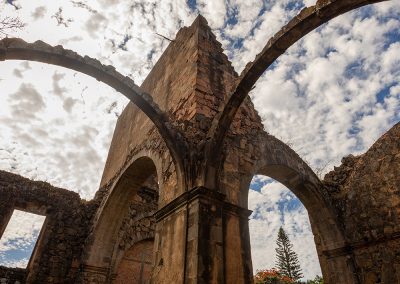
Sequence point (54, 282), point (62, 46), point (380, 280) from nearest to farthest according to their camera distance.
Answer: point (62, 46) < point (380, 280) < point (54, 282)

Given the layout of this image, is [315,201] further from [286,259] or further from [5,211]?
[286,259]

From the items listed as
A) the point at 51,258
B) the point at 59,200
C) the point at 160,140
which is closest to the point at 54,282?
the point at 51,258

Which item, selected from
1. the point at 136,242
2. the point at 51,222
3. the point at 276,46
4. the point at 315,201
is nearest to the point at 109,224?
the point at 136,242

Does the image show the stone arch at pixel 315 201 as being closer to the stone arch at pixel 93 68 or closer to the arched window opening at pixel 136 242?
the stone arch at pixel 93 68

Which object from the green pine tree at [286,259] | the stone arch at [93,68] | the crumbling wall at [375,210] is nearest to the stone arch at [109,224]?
the stone arch at [93,68]

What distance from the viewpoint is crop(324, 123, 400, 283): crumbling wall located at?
202 inches

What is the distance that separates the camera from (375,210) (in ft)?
18.2

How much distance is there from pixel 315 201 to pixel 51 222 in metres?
6.30

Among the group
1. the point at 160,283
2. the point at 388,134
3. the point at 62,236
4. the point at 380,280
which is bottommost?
the point at 160,283

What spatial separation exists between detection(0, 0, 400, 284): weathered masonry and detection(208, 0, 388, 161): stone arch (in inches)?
0.5

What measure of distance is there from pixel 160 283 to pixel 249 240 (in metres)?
1.22

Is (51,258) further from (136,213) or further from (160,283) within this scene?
(160,283)

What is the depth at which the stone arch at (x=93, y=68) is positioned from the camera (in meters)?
3.34

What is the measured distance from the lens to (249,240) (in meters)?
3.72
